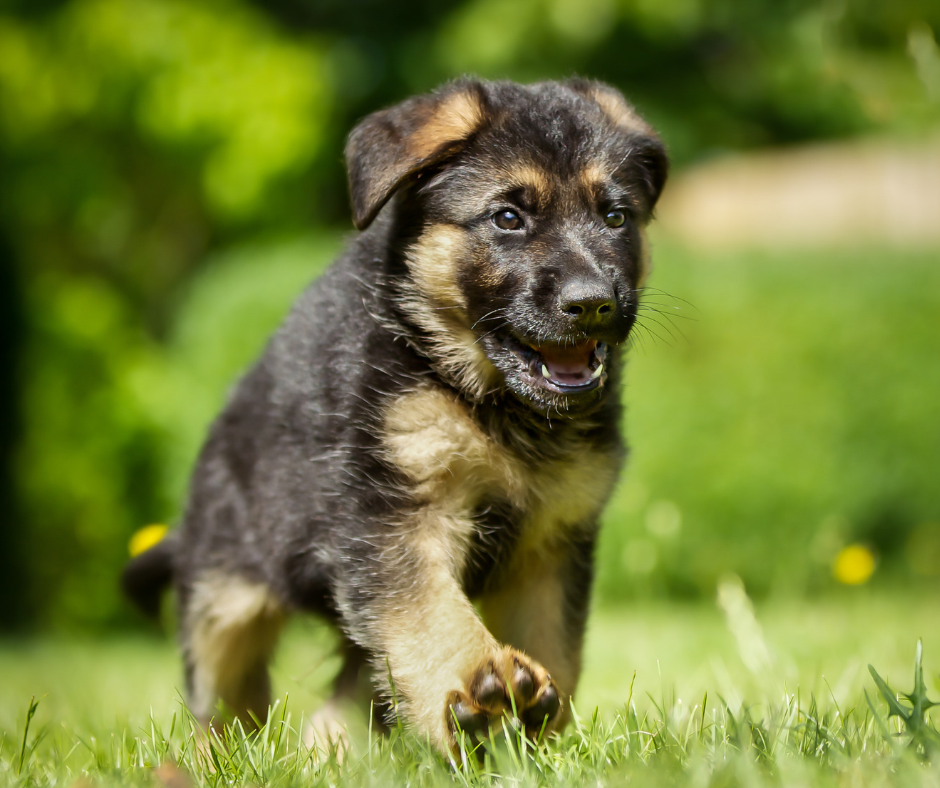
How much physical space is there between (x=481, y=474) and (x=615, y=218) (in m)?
0.91

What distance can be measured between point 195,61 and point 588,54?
5678mm

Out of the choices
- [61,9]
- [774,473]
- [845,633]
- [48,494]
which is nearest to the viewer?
[845,633]

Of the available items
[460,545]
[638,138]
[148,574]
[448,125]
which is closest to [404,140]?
[448,125]

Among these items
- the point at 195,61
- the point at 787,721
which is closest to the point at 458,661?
the point at 787,721

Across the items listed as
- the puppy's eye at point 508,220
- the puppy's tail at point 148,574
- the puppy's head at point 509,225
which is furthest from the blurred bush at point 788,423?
the puppy's eye at point 508,220

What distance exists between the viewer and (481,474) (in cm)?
290

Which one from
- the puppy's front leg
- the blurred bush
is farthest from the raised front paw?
the blurred bush

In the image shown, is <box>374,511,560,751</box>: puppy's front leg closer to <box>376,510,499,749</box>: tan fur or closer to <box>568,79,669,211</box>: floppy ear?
<box>376,510,499,749</box>: tan fur

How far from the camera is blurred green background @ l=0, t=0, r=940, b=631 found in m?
7.95

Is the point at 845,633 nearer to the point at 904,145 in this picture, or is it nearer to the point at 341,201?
the point at 904,145

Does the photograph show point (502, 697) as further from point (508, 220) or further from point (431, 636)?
point (508, 220)

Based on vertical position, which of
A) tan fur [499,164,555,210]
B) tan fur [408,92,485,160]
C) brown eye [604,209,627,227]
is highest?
tan fur [408,92,485,160]

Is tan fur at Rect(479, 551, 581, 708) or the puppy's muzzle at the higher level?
the puppy's muzzle

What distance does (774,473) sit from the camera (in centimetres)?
796
